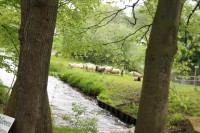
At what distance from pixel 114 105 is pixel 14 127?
1458cm

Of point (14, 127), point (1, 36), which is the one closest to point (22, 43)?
point (14, 127)

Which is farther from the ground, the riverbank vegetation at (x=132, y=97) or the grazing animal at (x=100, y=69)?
the grazing animal at (x=100, y=69)

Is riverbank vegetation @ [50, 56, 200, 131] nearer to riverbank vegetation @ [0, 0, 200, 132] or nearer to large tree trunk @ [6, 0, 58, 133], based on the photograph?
riverbank vegetation @ [0, 0, 200, 132]

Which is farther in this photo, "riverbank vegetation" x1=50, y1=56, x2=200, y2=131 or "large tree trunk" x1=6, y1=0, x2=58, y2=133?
"riverbank vegetation" x1=50, y1=56, x2=200, y2=131

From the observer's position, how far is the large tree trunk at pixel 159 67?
630 centimetres

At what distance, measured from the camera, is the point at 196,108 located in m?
16.8

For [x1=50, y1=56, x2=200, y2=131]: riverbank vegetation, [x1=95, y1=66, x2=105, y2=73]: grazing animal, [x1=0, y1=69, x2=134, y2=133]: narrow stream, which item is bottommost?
[x1=0, y1=69, x2=134, y2=133]: narrow stream

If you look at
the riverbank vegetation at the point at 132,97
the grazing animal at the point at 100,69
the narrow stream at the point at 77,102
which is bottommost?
the narrow stream at the point at 77,102

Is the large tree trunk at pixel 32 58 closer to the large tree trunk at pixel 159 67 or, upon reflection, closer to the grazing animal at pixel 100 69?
the large tree trunk at pixel 159 67

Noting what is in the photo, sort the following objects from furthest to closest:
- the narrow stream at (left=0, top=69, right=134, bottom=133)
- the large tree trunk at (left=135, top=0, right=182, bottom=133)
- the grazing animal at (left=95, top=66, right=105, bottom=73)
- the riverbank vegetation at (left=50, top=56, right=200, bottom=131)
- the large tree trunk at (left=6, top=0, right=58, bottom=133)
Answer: the grazing animal at (left=95, top=66, right=105, bottom=73)
the riverbank vegetation at (left=50, top=56, right=200, bottom=131)
the narrow stream at (left=0, top=69, right=134, bottom=133)
the large tree trunk at (left=135, top=0, right=182, bottom=133)
the large tree trunk at (left=6, top=0, right=58, bottom=133)

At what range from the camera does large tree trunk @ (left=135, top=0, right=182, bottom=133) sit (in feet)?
20.7

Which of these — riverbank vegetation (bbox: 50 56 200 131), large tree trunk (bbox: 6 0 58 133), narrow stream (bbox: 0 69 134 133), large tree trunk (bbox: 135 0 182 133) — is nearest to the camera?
large tree trunk (bbox: 6 0 58 133)

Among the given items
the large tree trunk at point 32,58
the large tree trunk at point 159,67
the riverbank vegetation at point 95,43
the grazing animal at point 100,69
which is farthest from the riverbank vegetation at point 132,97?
the large tree trunk at point 32,58

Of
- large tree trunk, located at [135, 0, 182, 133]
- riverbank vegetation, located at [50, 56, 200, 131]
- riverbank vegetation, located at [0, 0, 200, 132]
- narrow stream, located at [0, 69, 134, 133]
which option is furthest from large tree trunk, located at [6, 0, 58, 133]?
narrow stream, located at [0, 69, 134, 133]
